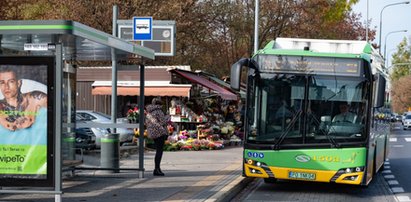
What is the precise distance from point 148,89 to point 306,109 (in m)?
12.6

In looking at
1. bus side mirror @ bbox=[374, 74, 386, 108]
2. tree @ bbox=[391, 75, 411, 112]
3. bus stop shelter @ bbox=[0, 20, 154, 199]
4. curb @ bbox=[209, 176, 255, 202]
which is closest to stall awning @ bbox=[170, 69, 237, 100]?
curb @ bbox=[209, 176, 255, 202]

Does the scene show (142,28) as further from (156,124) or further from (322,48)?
(322,48)

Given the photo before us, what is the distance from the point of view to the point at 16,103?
8.88 metres

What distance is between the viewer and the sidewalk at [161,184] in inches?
404

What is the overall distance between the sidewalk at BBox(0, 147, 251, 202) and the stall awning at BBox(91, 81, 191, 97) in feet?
20.7

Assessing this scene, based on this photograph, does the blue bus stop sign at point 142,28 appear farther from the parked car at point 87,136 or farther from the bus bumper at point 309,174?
the bus bumper at point 309,174

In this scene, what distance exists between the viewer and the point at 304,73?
1205 cm

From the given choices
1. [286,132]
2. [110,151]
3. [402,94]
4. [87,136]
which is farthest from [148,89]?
[402,94]

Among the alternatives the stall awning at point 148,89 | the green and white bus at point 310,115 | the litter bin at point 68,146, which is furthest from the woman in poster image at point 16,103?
the stall awning at point 148,89

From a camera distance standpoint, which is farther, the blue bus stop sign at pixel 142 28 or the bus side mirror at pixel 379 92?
the blue bus stop sign at pixel 142 28

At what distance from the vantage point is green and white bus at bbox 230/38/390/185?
11.7 m

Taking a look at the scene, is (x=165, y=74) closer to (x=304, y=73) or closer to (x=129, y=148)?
(x=129, y=148)

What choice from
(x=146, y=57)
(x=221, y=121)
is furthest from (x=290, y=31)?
(x=146, y=57)

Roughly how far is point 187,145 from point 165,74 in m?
4.01
